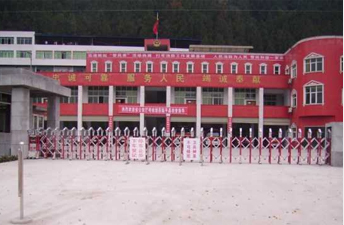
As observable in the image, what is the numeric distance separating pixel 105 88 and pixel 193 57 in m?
9.44

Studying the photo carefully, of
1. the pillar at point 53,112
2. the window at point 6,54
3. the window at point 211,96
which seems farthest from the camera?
the window at point 6,54

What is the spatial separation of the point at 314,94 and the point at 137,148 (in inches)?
843

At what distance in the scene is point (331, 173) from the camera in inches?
579

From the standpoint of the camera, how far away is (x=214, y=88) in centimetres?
4128

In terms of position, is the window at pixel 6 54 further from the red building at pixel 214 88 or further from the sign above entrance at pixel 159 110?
the sign above entrance at pixel 159 110

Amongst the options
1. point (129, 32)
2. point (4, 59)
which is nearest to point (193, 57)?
point (4, 59)

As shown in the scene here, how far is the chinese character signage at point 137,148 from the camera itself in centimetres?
1808

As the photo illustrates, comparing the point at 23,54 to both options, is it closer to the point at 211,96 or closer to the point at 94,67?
the point at 94,67

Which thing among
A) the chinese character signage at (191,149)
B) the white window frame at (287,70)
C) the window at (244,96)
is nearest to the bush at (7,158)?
the chinese character signage at (191,149)

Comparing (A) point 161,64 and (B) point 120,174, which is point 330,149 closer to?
(B) point 120,174

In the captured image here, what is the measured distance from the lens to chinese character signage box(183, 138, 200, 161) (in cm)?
1781

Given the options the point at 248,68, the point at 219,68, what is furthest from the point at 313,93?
the point at 219,68

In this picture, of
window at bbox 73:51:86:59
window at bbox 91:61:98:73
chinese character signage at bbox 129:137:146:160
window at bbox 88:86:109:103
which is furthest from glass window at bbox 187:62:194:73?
window at bbox 73:51:86:59

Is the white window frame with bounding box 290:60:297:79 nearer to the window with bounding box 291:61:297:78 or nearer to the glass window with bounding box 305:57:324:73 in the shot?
the window with bounding box 291:61:297:78
